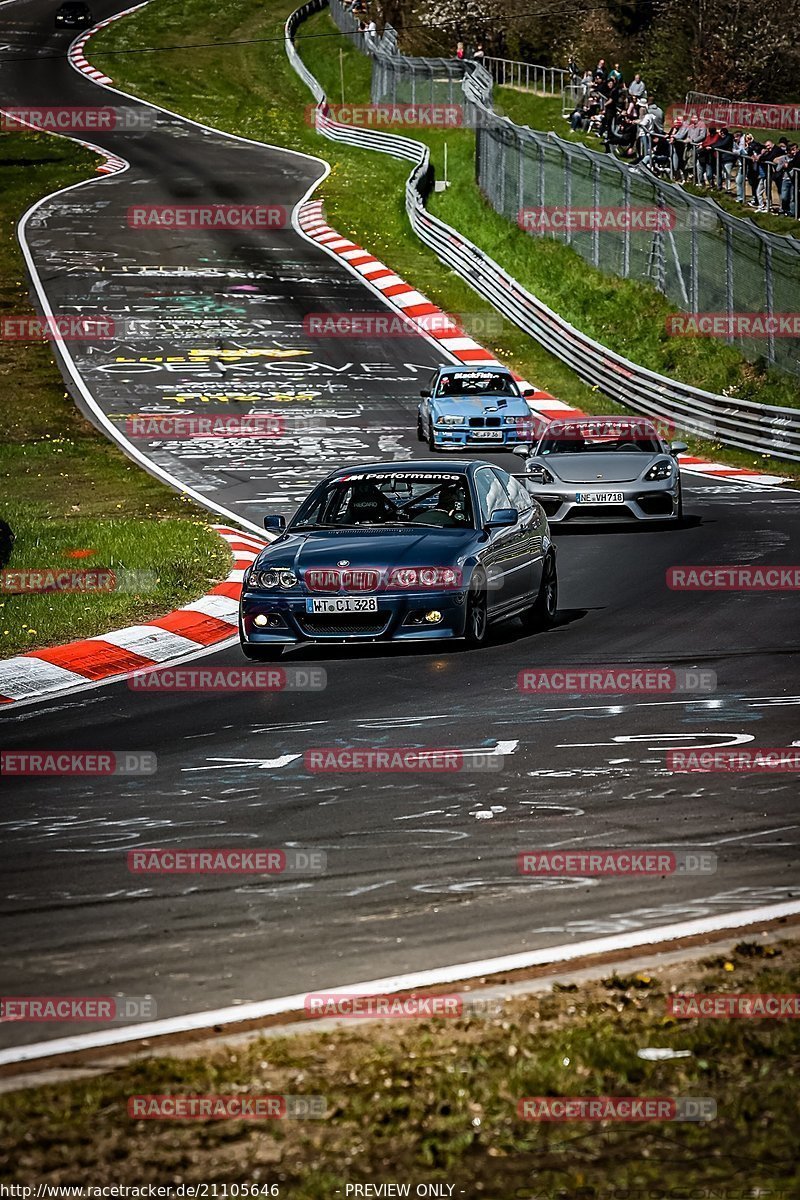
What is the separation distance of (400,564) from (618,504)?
7.27 metres

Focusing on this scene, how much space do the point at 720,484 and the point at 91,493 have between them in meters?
8.29

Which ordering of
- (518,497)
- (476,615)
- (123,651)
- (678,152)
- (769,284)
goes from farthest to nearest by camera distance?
(678,152) < (769,284) < (518,497) < (123,651) < (476,615)

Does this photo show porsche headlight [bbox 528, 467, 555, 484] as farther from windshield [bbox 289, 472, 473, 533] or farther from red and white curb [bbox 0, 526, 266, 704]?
windshield [bbox 289, 472, 473, 533]

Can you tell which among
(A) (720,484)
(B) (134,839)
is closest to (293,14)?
(A) (720,484)

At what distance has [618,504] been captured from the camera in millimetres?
19391

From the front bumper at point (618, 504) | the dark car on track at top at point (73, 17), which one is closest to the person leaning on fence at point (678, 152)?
the front bumper at point (618, 504)

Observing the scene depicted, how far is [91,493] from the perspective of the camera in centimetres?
2306

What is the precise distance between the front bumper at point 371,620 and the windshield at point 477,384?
15.2 meters

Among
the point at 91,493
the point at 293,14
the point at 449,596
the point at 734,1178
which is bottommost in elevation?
the point at 91,493

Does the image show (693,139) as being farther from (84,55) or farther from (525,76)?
(84,55)

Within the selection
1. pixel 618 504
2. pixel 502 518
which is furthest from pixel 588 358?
pixel 502 518

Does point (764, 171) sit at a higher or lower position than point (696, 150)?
lower

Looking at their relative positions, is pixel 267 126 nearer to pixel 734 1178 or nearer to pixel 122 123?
pixel 122 123

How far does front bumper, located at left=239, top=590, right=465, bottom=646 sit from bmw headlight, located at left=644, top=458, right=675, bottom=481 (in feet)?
24.5
